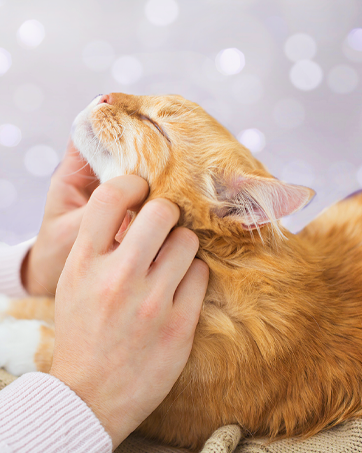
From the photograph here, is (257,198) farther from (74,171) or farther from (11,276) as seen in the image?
(11,276)

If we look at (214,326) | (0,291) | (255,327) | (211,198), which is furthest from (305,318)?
(0,291)

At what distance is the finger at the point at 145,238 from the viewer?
0.79m

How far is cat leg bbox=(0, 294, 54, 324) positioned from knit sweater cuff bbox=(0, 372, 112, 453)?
617 mm

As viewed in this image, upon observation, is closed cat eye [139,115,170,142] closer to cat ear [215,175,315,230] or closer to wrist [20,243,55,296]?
cat ear [215,175,315,230]

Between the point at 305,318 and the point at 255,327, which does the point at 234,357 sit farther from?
the point at 305,318

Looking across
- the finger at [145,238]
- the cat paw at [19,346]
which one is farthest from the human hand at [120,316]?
the cat paw at [19,346]

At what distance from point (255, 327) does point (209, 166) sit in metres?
0.49

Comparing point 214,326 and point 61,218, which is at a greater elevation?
point 61,218

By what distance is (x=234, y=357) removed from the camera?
97 cm

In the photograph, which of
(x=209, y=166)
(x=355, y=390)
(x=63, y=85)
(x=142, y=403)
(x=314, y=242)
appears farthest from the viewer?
(x=63, y=85)

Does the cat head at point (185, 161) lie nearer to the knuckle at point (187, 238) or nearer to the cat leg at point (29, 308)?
the knuckle at point (187, 238)

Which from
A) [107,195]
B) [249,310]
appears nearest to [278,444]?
[249,310]

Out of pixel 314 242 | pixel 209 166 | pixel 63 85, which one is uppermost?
pixel 63 85

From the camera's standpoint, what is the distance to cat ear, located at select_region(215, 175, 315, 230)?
90 cm
